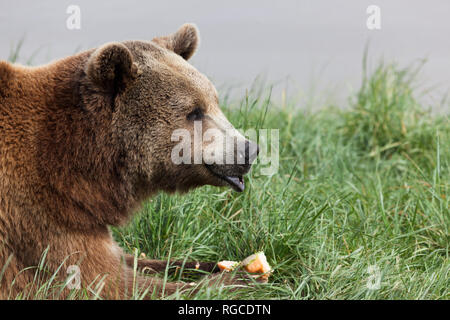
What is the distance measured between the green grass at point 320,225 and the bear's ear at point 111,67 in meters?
1.43

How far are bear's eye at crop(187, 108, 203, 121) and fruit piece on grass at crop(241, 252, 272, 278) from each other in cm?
120

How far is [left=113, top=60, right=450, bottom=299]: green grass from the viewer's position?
4.75m

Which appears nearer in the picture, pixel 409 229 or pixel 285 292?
pixel 285 292

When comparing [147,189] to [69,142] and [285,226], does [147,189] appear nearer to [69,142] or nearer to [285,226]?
[69,142]

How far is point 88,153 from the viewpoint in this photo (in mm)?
4406

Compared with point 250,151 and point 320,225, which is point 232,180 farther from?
point 320,225

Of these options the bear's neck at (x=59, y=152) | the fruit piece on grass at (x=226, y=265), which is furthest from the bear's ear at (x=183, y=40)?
the fruit piece on grass at (x=226, y=265)

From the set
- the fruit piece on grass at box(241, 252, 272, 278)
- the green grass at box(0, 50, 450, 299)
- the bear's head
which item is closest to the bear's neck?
the bear's head

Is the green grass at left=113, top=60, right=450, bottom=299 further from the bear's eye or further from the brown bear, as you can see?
the bear's eye

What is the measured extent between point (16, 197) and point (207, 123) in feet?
4.64

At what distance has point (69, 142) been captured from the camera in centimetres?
438
